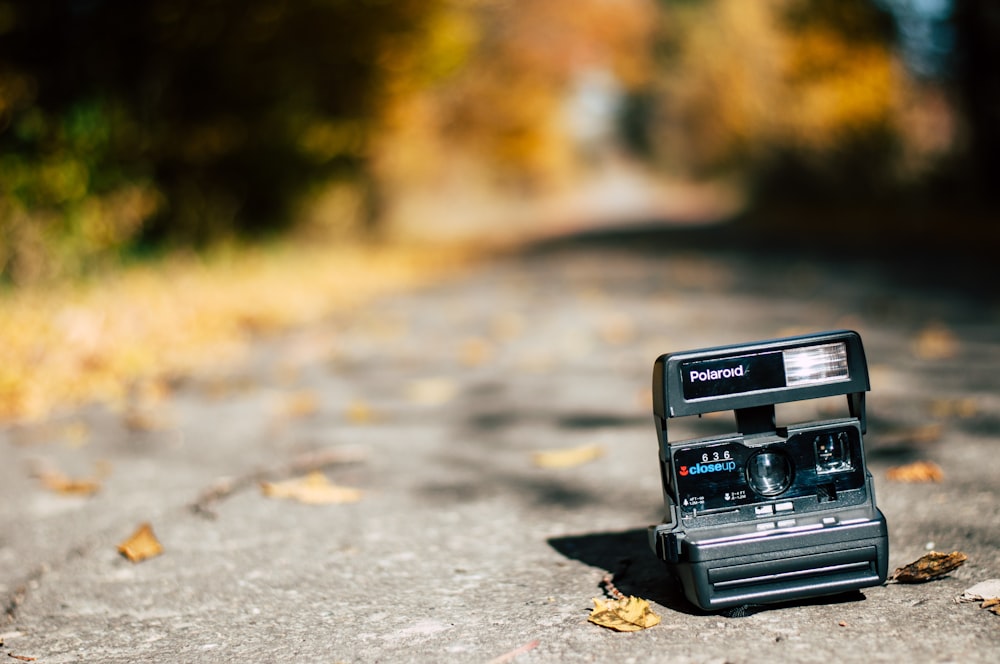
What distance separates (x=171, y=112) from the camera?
10562 mm

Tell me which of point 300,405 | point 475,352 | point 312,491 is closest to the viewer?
point 312,491

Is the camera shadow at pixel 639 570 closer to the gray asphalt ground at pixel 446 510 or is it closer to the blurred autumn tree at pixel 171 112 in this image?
the gray asphalt ground at pixel 446 510

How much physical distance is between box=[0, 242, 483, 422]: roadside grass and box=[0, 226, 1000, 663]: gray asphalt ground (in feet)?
1.60

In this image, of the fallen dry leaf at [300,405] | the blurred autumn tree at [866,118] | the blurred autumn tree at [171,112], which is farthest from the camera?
the blurred autumn tree at [866,118]

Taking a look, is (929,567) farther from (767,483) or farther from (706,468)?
(706,468)

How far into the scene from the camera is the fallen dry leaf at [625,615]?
1.96 metres

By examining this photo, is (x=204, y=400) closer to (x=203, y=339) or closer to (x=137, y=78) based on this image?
(x=203, y=339)

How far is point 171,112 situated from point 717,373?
9770mm

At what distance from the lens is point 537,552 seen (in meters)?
2.51

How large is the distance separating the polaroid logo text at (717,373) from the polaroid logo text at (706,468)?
0.56 feet

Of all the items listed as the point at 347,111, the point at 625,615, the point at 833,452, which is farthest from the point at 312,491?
the point at 347,111

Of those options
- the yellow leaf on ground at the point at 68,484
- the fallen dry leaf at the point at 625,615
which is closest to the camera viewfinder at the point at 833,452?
the fallen dry leaf at the point at 625,615

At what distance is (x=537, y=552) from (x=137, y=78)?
30.2 ft

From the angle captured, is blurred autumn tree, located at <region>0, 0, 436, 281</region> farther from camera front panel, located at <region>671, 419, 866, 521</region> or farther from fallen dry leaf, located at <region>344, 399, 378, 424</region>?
camera front panel, located at <region>671, 419, 866, 521</region>
